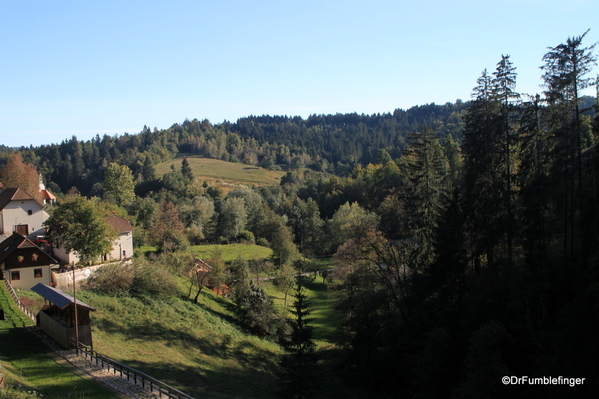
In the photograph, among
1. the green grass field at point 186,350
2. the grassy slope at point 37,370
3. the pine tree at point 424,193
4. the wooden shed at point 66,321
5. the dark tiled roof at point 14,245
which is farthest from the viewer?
the dark tiled roof at point 14,245

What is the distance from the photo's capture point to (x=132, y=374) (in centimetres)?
2245

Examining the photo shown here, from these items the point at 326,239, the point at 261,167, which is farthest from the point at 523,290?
the point at 261,167

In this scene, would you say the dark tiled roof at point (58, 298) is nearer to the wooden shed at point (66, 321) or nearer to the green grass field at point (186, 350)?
the wooden shed at point (66, 321)

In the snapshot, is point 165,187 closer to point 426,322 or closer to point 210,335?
point 210,335

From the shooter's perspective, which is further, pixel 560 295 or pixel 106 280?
pixel 106 280

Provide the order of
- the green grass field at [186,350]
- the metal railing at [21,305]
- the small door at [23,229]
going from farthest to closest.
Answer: the small door at [23,229] → the metal railing at [21,305] → the green grass field at [186,350]

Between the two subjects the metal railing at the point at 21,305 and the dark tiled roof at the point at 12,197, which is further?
the dark tiled roof at the point at 12,197

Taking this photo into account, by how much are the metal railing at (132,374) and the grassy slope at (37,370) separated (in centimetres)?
138

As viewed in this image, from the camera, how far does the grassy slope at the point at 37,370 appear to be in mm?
18719

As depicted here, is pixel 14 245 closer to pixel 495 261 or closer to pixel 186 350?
pixel 186 350

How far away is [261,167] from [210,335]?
142 m

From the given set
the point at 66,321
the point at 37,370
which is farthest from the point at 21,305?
the point at 37,370

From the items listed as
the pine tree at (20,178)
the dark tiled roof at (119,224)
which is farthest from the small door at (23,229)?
the pine tree at (20,178)

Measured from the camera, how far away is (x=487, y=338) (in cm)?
2123
